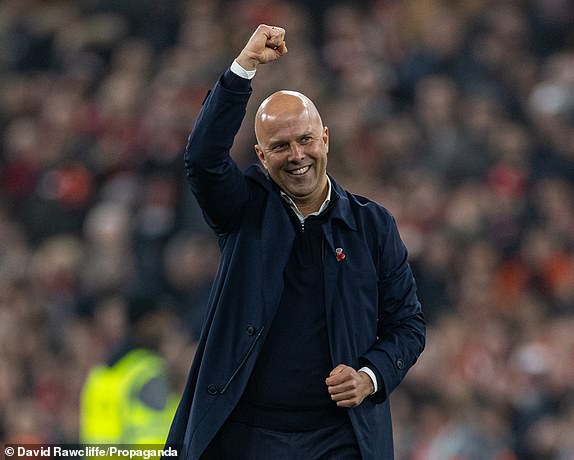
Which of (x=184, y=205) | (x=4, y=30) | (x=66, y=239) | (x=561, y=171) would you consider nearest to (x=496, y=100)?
(x=561, y=171)

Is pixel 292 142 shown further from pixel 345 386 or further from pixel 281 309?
pixel 345 386

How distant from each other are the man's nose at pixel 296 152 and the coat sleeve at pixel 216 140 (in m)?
0.17

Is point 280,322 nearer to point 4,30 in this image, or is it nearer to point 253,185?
point 253,185

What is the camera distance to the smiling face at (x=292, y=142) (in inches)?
158

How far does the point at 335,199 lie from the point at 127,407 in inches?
93.3

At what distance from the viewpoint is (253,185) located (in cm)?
416

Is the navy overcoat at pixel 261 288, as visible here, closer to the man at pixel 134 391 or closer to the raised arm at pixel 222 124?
the raised arm at pixel 222 124

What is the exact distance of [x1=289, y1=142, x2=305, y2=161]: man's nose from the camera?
4004 mm

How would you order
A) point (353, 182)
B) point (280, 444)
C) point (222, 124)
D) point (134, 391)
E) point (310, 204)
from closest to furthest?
point (222, 124) → point (280, 444) → point (310, 204) → point (134, 391) → point (353, 182)

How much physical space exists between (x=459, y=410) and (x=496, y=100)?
10.3 ft

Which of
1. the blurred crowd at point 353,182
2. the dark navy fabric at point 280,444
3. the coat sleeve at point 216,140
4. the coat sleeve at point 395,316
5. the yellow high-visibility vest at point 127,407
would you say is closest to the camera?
the coat sleeve at point 216,140

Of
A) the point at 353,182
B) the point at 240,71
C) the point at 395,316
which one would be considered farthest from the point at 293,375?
the point at 353,182

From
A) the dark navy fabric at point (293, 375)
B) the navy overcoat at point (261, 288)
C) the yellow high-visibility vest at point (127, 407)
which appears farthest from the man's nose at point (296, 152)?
the yellow high-visibility vest at point (127, 407)

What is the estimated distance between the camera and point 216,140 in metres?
3.87
